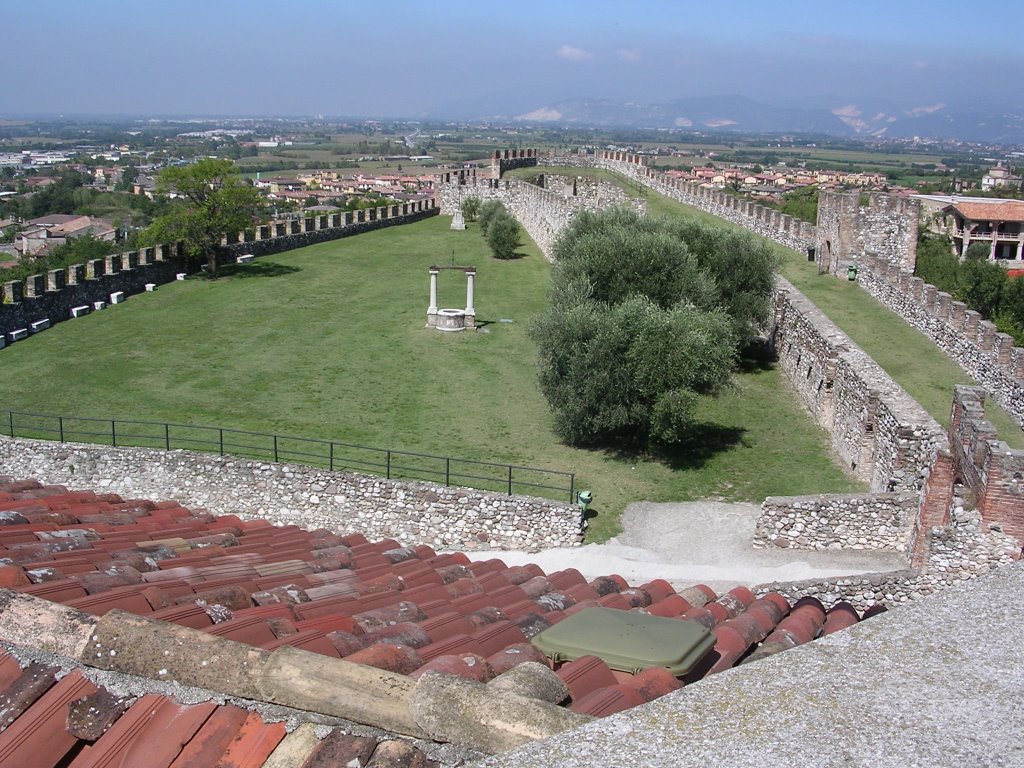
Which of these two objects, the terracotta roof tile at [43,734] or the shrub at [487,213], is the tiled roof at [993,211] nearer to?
the shrub at [487,213]

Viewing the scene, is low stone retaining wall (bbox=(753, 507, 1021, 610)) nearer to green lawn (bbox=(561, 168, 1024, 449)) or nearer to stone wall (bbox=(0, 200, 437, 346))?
green lawn (bbox=(561, 168, 1024, 449))

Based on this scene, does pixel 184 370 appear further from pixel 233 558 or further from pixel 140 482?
pixel 233 558

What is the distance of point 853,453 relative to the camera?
→ 14336 mm

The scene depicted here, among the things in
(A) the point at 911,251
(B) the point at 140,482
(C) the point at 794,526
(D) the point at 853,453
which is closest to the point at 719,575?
(C) the point at 794,526

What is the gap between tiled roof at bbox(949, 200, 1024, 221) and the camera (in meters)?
59.1

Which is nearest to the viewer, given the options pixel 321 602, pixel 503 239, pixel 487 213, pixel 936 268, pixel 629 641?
pixel 629 641

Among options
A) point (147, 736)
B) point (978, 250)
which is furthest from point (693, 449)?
point (978, 250)

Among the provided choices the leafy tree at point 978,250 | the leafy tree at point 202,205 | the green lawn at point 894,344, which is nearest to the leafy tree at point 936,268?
the green lawn at point 894,344

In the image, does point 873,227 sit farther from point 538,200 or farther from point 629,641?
point 629,641

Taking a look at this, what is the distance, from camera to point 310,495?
13906mm

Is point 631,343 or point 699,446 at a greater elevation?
point 631,343

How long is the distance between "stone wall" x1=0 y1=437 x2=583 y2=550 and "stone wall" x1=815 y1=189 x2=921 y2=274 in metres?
15.7

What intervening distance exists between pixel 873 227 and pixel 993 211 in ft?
135

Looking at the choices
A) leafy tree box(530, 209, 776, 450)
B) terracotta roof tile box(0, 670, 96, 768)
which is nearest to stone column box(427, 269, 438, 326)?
leafy tree box(530, 209, 776, 450)
